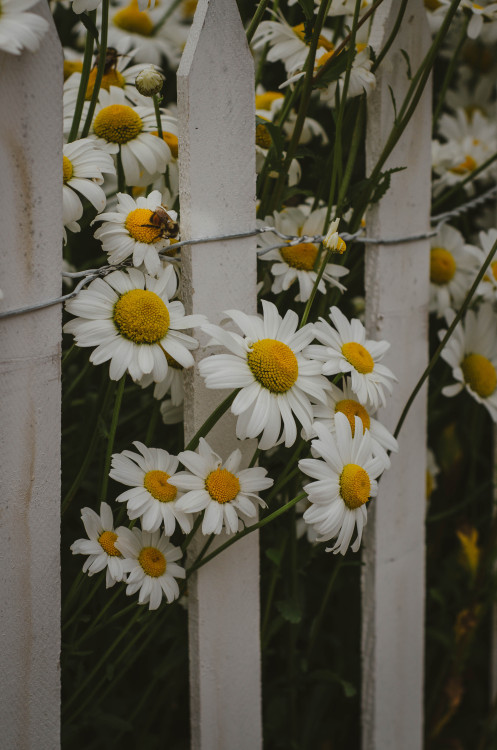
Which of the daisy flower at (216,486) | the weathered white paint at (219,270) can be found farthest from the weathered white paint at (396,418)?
the daisy flower at (216,486)

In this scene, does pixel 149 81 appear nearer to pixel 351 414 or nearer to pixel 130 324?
pixel 130 324

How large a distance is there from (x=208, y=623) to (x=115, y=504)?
0.19m

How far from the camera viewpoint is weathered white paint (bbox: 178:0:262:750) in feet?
2.60

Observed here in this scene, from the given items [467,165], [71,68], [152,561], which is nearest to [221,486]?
[152,561]

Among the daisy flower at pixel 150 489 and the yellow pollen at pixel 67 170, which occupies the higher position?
the yellow pollen at pixel 67 170

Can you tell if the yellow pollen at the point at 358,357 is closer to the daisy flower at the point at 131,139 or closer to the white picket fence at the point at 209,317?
the white picket fence at the point at 209,317

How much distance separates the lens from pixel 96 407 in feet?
2.90

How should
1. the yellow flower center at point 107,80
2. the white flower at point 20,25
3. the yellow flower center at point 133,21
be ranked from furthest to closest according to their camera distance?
the yellow flower center at point 133,21
the yellow flower center at point 107,80
the white flower at point 20,25

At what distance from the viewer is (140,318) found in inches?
28.9

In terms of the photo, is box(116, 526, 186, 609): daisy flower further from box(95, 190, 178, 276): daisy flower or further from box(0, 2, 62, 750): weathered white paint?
box(95, 190, 178, 276): daisy flower

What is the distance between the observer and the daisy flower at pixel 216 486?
0.75 metres

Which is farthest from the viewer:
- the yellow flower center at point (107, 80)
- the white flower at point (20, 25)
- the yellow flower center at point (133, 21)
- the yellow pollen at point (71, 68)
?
the yellow flower center at point (133, 21)

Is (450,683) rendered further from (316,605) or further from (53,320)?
(53,320)

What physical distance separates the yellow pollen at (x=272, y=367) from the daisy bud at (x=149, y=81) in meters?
0.33
